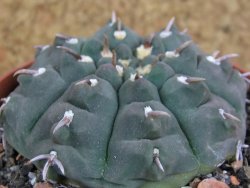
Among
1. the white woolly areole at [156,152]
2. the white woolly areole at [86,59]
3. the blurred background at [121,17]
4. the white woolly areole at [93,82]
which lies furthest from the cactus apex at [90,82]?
the blurred background at [121,17]

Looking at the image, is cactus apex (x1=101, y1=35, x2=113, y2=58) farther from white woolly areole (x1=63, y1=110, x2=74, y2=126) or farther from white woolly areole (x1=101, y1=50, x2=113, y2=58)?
white woolly areole (x1=63, y1=110, x2=74, y2=126)

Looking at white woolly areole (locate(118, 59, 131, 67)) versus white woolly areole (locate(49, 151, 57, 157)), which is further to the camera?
white woolly areole (locate(118, 59, 131, 67))

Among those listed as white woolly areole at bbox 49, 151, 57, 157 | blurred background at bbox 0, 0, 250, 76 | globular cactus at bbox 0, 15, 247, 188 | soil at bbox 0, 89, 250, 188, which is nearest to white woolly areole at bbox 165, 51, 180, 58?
globular cactus at bbox 0, 15, 247, 188

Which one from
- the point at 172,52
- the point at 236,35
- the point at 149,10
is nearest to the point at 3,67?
the point at 149,10

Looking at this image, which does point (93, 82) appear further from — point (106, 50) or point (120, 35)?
point (120, 35)

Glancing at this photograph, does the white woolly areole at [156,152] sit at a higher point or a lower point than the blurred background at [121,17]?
higher

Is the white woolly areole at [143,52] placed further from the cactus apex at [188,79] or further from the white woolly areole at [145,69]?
the cactus apex at [188,79]
